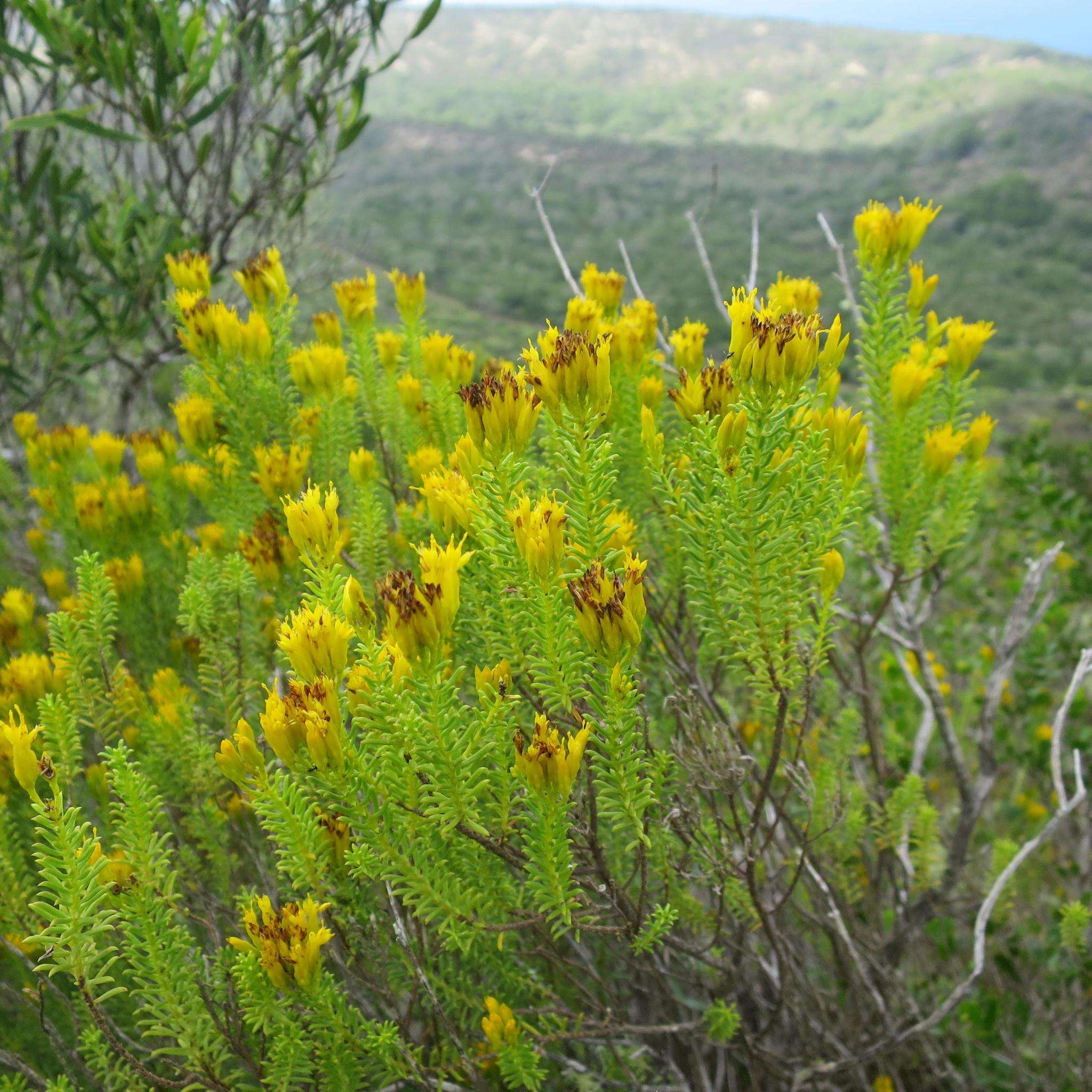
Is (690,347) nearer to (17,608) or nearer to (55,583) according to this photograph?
(17,608)

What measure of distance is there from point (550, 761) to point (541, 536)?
0.24 m

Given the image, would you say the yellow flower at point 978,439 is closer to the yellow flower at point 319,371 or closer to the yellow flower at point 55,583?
the yellow flower at point 319,371

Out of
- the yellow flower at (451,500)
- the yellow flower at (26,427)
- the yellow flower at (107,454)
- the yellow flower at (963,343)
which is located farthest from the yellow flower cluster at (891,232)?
the yellow flower at (26,427)

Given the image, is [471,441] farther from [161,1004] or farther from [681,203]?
[681,203]

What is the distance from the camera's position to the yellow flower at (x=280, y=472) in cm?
149

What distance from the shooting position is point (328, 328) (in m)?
1.75

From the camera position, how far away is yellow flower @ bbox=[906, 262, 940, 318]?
1.47 metres

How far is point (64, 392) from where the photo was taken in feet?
13.2

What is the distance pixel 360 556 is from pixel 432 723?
0.66m

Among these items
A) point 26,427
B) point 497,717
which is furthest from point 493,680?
point 26,427

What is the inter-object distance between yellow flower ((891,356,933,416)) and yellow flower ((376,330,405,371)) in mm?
1122

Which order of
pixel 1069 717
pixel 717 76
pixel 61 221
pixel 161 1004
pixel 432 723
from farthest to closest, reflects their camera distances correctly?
pixel 717 76 → pixel 1069 717 → pixel 61 221 → pixel 161 1004 → pixel 432 723

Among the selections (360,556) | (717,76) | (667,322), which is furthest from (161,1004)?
(717,76)

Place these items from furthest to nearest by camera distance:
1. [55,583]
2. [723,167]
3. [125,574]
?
[723,167] → [55,583] → [125,574]
